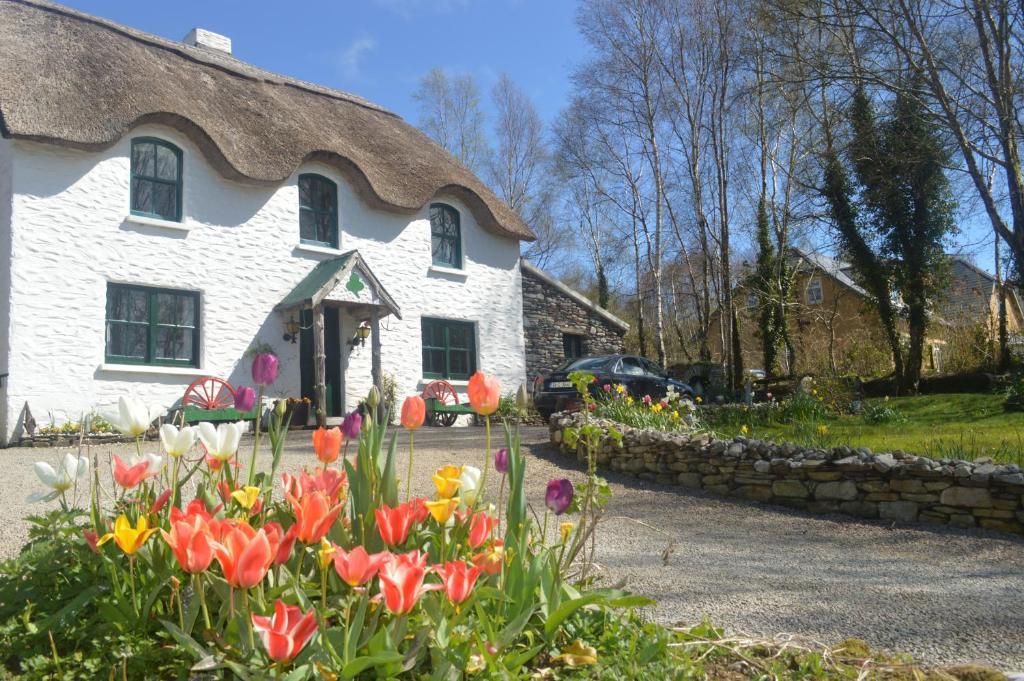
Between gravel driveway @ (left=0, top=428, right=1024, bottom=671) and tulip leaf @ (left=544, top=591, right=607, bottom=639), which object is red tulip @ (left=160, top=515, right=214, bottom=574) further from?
gravel driveway @ (left=0, top=428, right=1024, bottom=671)

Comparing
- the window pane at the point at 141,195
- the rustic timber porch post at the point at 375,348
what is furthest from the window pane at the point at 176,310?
the rustic timber porch post at the point at 375,348

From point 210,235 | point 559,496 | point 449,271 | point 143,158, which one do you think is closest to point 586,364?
point 449,271

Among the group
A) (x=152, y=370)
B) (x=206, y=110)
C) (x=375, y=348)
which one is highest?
(x=206, y=110)

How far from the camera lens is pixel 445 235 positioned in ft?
53.0

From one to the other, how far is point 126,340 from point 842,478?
10.2 m

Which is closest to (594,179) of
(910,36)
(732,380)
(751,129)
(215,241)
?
(751,129)

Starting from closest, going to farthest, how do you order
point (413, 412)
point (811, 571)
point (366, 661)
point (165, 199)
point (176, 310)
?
1. point (366, 661)
2. point (413, 412)
3. point (811, 571)
4. point (176, 310)
5. point (165, 199)

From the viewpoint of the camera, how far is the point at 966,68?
39.6ft

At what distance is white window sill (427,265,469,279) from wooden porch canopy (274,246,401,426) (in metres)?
1.60

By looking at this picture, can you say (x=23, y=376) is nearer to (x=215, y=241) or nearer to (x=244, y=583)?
(x=215, y=241)

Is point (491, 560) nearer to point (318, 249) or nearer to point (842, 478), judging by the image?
point (842, 478)

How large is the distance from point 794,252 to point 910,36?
12608 millimetres

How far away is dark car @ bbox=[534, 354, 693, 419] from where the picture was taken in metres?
13.6

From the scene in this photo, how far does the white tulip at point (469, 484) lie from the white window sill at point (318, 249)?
12.1 m
